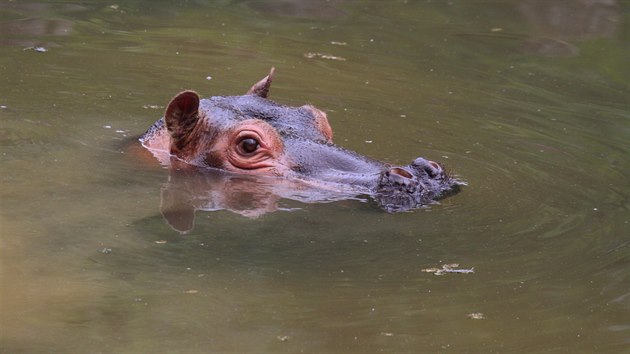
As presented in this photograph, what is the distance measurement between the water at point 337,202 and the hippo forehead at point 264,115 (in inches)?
29.3

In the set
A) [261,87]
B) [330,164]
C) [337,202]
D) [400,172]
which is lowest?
[337,202]

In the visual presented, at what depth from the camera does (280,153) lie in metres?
8.80

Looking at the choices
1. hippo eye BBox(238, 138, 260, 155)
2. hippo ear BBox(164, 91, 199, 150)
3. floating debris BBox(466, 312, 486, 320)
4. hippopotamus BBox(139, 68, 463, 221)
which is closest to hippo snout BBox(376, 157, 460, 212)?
hippopotamus BBox(139, 68, 463, 221)

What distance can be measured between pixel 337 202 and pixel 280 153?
2.79 feet

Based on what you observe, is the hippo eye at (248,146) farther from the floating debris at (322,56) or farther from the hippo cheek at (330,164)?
the floating debris at (322,56)

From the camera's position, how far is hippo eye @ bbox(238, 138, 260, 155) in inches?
348

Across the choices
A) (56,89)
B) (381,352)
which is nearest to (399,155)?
(56,89)

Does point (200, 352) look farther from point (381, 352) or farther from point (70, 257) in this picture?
point (70, 257)

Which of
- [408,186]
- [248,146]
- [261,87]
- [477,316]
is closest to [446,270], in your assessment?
[477,316]

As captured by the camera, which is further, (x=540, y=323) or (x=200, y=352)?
(x=540, y=323)

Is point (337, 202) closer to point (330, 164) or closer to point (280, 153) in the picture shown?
point (330, 164)

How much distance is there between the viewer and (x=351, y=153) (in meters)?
8.80

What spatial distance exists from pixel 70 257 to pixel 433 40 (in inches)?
326

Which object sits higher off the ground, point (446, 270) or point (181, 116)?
point (181, 116)
